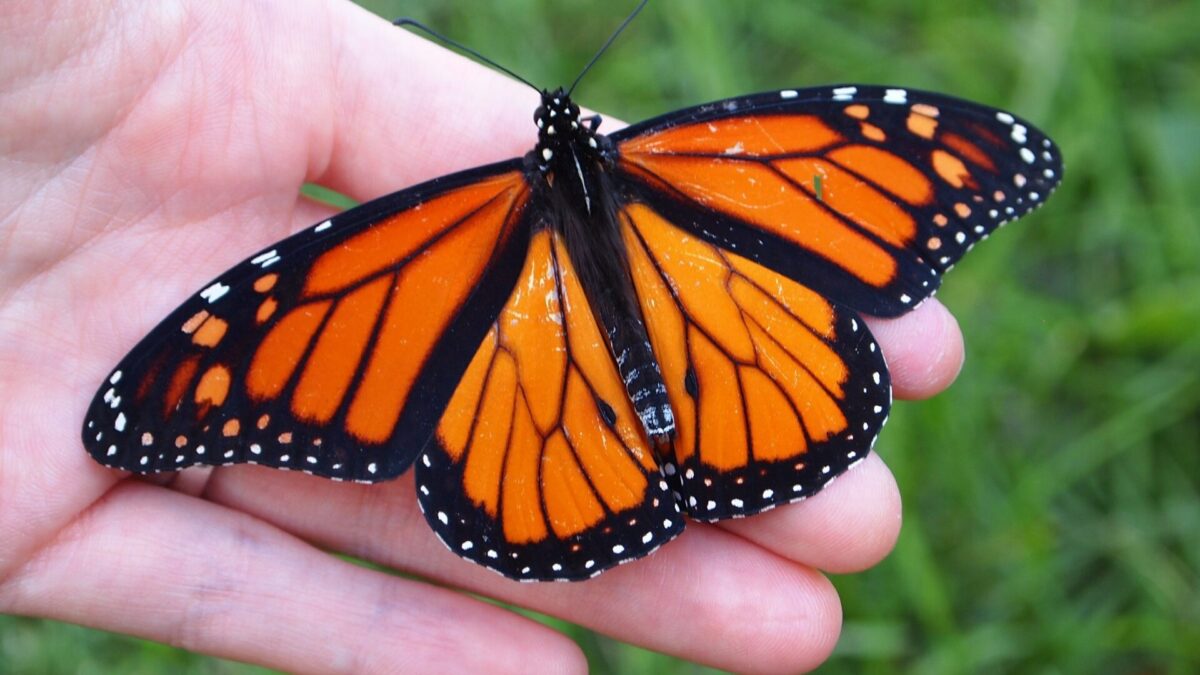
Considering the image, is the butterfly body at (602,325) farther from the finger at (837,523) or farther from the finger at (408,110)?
the finger at (408,110)

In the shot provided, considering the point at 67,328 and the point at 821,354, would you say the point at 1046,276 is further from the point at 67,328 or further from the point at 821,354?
the point at 67,328

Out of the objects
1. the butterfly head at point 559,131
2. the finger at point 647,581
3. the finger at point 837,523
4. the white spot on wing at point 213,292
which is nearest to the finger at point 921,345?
the finger at point 837,523

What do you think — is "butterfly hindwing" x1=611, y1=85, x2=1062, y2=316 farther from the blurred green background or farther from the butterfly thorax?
A: the blurred green background

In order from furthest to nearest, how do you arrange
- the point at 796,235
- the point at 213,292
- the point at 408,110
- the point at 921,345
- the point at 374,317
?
1. the point at 408,110
2. the point at 921,345
3. the point at 796,235
4. the point at 374,317
5. the point at 213,292

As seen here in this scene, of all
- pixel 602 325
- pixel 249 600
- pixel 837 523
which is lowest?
pixel 249 600

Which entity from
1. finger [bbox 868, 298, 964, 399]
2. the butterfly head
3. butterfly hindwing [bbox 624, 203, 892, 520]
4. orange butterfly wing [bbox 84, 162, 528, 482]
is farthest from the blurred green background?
the butterfly head

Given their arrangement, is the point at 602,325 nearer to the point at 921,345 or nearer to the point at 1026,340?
the point at 921,345

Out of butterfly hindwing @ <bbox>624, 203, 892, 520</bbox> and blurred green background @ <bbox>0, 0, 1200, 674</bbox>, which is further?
blurred green background @ <bbox>0, 0, 1200, 674</bbox>

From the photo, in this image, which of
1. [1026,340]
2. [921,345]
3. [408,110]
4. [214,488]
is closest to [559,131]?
[408,110]
